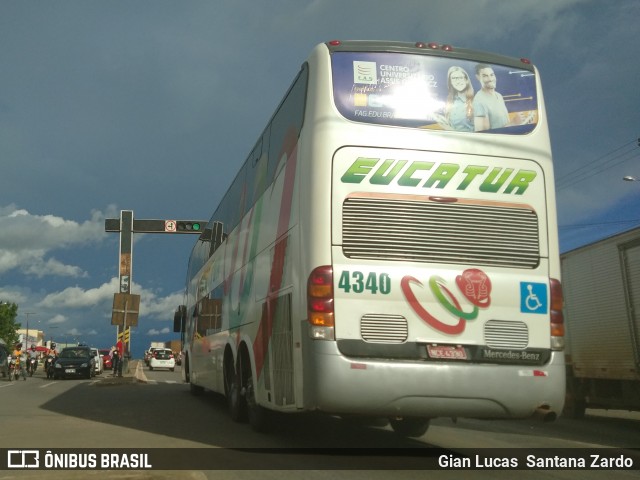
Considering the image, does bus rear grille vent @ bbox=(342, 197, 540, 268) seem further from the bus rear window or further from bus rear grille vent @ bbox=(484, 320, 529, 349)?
the bus rear window

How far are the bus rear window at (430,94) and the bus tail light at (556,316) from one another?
177 centimetres

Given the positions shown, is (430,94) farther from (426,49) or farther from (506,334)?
(506,334)

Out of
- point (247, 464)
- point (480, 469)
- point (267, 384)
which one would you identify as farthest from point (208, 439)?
point (480, 469)

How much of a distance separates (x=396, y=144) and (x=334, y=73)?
41.9 inches

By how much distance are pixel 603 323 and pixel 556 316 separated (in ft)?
20.9

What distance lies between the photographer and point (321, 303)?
23.2 ft

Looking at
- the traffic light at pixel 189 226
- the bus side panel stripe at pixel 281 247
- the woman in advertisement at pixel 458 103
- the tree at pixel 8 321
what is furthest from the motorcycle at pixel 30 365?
the tree at pixel 8 321

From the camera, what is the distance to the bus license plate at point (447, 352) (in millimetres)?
7055

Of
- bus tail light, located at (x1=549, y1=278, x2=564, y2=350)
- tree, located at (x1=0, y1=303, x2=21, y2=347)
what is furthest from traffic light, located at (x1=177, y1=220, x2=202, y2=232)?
tree, located at (x1=0, y1=303, x2=21, y2=347)

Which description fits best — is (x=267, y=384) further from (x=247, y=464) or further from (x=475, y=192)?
(x=475, y=192)

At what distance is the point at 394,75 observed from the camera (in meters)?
7.79

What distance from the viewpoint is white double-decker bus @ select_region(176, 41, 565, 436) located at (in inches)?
275

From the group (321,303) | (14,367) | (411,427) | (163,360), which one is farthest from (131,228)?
(321,303)

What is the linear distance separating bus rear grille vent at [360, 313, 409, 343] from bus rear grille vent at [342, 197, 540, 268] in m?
0.61
